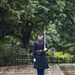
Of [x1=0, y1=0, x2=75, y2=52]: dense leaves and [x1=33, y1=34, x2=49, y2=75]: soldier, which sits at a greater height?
[x1=0, y1=0, x2=75, y2=52]: dense leaves

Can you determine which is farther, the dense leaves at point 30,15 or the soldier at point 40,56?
the dense leaves at point 30,15

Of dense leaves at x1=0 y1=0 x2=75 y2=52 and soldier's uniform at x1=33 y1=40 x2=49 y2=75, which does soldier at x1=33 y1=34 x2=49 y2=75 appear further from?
dense leaves at x1=0 y1=0 x2=75 y2=52

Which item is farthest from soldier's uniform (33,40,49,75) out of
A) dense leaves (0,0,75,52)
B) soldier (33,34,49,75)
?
dense leaves (0,0,75,52)

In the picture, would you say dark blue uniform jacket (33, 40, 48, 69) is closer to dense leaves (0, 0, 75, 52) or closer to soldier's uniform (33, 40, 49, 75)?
soldier's uniform (33, 40, 49, 75)

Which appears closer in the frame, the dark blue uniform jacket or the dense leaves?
the dark blue uniform jacket

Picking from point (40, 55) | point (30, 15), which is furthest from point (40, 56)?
point (30, 15)

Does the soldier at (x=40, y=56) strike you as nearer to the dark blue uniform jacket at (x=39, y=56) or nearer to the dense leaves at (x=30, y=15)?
the dark blue uniform jacket at (x=39, y=56)

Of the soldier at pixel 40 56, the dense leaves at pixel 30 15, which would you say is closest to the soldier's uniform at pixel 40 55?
the soldier at pixel 40 56

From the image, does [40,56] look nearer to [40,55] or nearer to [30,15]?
[40,55]

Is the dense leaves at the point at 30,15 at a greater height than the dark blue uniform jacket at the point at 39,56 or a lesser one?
greater

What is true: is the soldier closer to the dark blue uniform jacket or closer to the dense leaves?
the dark blue uniform jacket

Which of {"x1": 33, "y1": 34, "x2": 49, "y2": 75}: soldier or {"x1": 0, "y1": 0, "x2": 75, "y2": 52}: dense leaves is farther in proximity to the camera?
{"x1": 0, "y1": 0, "x2": 75, "y2": 52}: dense leaves

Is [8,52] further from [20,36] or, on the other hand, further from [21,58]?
[20,36]

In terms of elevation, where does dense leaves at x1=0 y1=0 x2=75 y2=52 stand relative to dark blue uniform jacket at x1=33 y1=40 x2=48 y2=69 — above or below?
above
